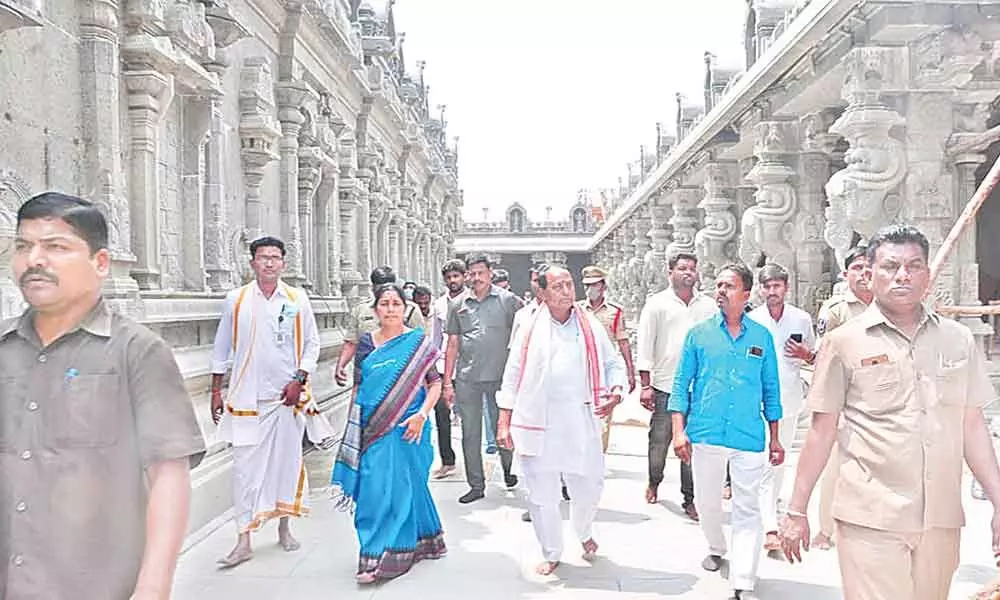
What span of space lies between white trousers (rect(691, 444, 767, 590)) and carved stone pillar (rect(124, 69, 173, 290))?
350 centimetres

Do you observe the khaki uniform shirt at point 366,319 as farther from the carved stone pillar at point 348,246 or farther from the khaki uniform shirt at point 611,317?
the carved stone pillar at point 348,246

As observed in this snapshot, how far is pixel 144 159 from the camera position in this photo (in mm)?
5676

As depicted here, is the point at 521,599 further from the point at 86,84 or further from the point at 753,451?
the point at 86,84

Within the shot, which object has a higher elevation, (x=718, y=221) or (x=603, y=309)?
(x=718, y=221)

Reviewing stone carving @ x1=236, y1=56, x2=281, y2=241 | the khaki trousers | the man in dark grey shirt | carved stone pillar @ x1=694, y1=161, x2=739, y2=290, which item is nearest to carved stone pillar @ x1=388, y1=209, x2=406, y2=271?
carved stone pillar @ x1=694, y1=161, x2=739, y2=290

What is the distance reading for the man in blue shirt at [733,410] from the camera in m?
4.10

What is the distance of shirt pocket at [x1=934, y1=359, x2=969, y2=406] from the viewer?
2.72m

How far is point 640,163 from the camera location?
2817 cm

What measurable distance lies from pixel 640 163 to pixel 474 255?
2262 cm

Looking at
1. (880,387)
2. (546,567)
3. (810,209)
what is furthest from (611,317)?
(880,387)

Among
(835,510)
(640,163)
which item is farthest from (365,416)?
(640,163)

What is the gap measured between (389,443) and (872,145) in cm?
451

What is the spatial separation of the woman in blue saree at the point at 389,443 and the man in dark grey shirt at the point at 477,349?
5.30 feet

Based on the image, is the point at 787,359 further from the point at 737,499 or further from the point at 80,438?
the point at 80,438
